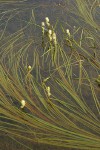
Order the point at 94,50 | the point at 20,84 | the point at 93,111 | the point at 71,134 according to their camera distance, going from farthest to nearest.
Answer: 1. the point at 94,50
2. the point at 20,84
3. the point at 93,111
4. the point at 71,134

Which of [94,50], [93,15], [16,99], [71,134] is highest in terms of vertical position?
[93,15]

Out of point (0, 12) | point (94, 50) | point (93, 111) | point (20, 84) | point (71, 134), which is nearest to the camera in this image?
point (71, 134)

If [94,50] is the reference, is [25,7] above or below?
above

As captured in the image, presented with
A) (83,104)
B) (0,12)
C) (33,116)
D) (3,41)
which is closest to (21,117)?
(33,116)

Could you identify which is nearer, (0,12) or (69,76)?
(69,76)

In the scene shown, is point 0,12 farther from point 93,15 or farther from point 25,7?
point 93,15

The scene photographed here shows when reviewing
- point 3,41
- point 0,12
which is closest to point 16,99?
point 3,41

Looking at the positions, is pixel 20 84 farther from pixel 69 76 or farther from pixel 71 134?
pixel 71 134
